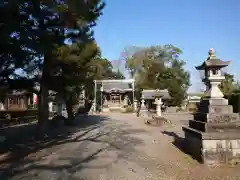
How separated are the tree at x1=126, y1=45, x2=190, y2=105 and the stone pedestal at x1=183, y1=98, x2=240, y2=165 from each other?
4163 cm

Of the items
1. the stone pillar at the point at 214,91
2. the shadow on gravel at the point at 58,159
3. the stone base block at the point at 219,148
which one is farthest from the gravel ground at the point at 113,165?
the stone pillar at the point at 214,91

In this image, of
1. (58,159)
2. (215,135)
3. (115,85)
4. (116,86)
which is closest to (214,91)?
(215,135)

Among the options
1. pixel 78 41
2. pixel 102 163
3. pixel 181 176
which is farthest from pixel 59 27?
pixel 181 176

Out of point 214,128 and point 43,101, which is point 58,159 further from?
point 214,128

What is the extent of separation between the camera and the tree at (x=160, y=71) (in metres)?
52.7

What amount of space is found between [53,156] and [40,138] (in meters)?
4.21

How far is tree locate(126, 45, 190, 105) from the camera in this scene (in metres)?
52.7

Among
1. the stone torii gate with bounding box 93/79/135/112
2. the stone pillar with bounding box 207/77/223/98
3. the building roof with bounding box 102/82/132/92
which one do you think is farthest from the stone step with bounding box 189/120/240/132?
the building roof with bounding box 102/82/132/92

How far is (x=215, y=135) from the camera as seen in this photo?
27.3 ft

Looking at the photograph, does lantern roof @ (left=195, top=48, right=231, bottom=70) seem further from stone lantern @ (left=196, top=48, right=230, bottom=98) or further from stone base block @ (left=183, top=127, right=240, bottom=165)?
stone base block @ (left=183, top=127, right=240, bottom=165)

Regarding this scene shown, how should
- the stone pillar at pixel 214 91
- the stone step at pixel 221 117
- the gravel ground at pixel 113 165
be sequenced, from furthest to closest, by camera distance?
the stone pillar at pixel 214 91 < the stone step at pixel 221 117 < the gravel ground at pixel 113 165

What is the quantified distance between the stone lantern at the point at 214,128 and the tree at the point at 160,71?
41091 mm

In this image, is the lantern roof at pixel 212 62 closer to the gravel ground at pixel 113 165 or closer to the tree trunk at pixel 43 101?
the gravel ground at pixel 113 165

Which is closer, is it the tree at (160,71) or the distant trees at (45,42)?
the distant trees at (45,42)
